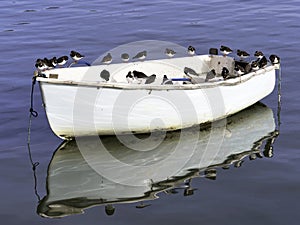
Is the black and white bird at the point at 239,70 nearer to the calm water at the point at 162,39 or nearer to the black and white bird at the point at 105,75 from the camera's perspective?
the calm water at the point at 162,39

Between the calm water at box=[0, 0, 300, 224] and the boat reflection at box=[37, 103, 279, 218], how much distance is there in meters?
0.30

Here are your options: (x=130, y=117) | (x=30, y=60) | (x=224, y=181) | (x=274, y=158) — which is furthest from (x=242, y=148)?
(x=30, y=60)

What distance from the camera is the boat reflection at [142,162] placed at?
13.3m

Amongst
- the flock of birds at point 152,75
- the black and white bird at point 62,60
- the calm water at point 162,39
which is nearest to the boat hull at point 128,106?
the flock of birds at point 152,75

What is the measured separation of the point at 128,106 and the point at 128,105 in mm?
35

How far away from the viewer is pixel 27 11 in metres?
34.0

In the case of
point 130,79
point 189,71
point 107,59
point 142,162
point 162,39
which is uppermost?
point 107,59

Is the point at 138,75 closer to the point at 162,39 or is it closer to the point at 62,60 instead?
the point at 62,60

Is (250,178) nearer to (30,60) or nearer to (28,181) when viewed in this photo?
(28,181)

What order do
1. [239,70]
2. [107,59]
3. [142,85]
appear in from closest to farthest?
A: [142,85], [239,70], [107,59]

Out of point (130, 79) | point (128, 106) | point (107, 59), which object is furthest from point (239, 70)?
point (128, 106)

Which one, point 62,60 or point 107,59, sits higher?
point 62,60

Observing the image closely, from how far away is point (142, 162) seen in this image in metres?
14.9

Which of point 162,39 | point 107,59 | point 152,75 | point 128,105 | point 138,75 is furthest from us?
point 162,39
